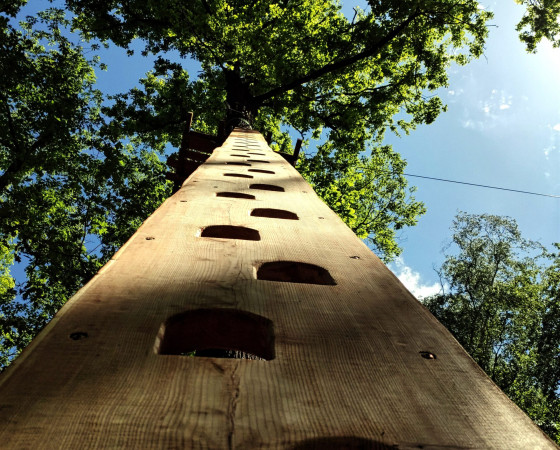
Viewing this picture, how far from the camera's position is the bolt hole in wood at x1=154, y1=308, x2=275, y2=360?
3.73 feet

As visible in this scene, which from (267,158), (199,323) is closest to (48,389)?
(199,323)

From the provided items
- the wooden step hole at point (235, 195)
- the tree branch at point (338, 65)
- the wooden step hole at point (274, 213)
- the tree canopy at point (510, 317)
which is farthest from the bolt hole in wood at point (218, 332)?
the tree canopy at point (510, 317)

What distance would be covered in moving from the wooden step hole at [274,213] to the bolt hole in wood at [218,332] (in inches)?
54.2

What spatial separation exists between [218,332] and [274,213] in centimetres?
149

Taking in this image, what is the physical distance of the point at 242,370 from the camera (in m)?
0.90

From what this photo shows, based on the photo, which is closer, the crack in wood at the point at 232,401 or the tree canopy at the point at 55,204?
the crack in wood at the point at 232,401

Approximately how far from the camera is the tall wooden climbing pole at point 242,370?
71 centimetres

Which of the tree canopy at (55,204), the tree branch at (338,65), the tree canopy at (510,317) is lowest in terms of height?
the tree canopy at (510,317)

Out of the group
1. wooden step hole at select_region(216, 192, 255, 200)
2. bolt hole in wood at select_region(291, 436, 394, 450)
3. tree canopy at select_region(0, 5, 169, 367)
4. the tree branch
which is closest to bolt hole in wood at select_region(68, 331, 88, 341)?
bolt hole in wood at select_region(291, 436, 394, 450)

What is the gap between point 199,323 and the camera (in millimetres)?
1199

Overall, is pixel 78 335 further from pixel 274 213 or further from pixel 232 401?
pixel 274 213

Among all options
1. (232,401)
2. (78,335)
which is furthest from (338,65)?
(232,401)

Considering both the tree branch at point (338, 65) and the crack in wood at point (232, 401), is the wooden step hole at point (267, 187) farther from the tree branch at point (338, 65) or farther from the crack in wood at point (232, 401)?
the tree branch at point (338, 65)

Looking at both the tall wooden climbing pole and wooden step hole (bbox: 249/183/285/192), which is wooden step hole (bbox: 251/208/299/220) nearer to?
wooden step hole (bbox: 249/183/285/192)
